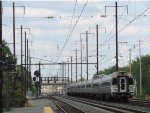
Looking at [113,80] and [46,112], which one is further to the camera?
[113,80]

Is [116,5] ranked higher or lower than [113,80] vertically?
higher

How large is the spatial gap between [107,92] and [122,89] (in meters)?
2.96

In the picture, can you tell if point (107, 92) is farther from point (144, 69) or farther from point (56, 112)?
point (144, 69)

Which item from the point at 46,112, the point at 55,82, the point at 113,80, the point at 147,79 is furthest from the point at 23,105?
the point at 55,82

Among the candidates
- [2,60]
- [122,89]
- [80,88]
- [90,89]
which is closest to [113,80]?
[122,89]

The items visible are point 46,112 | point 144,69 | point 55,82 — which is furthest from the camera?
point 55,82

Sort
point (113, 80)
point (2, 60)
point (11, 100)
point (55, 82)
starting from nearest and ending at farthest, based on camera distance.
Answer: point (2, 60)
point (11, 100)
point (113, 80)
point (55, 82)

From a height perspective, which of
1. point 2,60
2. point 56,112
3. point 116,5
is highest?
point 116,5

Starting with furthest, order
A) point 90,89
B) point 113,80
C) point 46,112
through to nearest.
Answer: point 90,89, point 113,80, point 46,112

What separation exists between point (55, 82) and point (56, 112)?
13996cm

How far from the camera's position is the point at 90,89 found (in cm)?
7250

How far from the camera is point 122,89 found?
173 ft

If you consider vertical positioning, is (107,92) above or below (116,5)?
below

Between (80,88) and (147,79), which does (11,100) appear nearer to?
(80,88)
